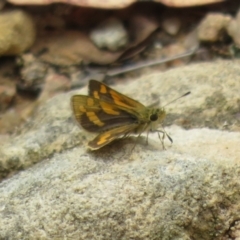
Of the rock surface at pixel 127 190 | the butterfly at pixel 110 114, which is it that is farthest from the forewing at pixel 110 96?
the rock surface at pixel 127 190

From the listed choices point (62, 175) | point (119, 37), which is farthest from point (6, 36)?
point (62, 175)

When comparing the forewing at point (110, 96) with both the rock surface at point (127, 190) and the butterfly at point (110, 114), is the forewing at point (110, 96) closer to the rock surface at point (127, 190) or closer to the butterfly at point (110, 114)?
the butterfly at point (110, 114)

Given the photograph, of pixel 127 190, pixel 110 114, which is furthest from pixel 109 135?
pixel 127 190

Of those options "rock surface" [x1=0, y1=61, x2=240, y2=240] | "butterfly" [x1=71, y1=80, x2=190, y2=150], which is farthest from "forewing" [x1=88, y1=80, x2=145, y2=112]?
"rock surface" [x1=0, y1=61, x2=240, y2=240]

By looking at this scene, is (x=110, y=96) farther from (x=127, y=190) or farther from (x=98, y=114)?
(x=127, y=190)

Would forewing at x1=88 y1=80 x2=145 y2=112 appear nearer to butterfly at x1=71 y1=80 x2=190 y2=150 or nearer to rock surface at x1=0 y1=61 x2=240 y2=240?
butterfly at x1=71 y1=80 x2=190 y2=150

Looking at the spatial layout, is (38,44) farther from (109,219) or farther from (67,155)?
(109,219)
